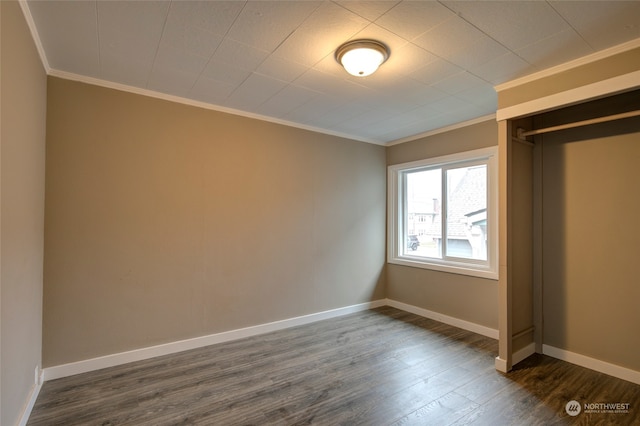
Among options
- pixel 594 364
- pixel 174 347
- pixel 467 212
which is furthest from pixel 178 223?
pixel 594 364

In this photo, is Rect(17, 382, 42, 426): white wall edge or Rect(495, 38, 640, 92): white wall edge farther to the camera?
Rect(495, 38, 640, 92): white wall edge

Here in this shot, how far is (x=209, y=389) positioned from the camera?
97.7 inches

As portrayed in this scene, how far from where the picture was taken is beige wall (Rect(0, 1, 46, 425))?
1619 mm

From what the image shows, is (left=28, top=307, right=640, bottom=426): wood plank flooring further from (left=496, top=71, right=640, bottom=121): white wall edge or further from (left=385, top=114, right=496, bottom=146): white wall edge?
(left=385, top=114, right=496, bottom=146): white wall edge

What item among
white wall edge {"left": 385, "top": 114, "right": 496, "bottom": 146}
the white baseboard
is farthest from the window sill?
white wall edge {"left": 385, "top": 114, "right": 496, "bottom": 146}

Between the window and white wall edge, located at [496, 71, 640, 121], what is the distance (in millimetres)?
946

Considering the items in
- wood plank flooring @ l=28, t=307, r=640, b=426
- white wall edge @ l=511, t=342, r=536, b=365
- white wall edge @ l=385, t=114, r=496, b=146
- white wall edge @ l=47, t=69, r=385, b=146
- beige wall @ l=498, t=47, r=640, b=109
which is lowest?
wood plank flooring @ l=28, t=307, r=640, b=426

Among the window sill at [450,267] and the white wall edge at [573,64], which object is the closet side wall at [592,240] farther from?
the white wall edge at [573,64]

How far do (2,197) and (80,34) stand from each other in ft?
4.17

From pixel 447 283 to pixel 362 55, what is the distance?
316cm

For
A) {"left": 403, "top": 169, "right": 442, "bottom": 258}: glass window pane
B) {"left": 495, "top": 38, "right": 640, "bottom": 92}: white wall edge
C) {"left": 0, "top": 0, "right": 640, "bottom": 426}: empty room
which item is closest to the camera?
{"left": 0, "top": 0, "right": 640, "bottom": 426}: empty room

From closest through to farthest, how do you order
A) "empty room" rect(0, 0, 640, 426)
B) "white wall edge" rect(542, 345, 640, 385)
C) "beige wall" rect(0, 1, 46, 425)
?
1. "beige wall" rect(0, 1, 46, 425)
2. "empty room" rect(0, 0, 640, 426)
3. "white wall edge" rect(542, 345, 640, 385)

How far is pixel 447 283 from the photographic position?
4090 millimetres

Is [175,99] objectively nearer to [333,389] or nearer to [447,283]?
[333,389]
